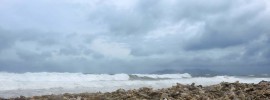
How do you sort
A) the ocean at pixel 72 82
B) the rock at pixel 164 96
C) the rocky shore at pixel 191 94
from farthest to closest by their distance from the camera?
1. the ocean at pixel 72 82
2. the rocky shore at pixel 191 94
3. the rock at pixel 164 96

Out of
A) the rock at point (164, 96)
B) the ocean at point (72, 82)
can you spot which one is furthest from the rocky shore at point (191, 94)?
the ocean at point (72, 82)

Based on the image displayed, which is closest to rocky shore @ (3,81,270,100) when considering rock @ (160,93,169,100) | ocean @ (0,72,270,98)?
rock @ (160,93,169,100)

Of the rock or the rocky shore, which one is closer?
the rock

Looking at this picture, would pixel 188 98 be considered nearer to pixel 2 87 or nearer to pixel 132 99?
pixel 132 99

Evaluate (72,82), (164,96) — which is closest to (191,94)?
(164,96)

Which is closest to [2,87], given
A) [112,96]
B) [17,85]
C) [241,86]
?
[17,85]

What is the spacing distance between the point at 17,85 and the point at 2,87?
897 mm

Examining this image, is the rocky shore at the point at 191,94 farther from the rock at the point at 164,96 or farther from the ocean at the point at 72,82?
the ocean at the point at 72,82

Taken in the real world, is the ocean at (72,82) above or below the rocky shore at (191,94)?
above

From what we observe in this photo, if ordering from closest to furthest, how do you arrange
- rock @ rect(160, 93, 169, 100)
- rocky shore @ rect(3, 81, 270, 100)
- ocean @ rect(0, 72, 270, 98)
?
rock @ rect(160, 93, 169, 100), rocky shore @ rect(3, 81, 270, 100), ocean @ rect(0, 72, 270, 98)

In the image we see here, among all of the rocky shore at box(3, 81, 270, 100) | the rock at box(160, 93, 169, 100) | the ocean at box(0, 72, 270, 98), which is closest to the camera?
the rock at box(160, 93, 169, 100)

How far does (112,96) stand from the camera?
1216 cm

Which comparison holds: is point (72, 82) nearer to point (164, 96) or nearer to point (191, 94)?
point (191, 94)

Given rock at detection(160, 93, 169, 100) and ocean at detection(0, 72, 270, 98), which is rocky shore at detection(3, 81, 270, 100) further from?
ocean at detection(0, 72, 270, 98)
